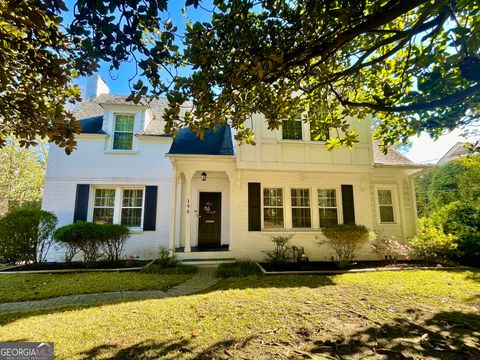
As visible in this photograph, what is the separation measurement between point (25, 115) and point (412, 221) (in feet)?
40.9

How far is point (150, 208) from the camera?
9.91 meters

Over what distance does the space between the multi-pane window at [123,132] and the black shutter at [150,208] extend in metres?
2.13

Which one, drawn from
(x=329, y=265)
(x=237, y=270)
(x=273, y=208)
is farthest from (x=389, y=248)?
(x=237, y=270)

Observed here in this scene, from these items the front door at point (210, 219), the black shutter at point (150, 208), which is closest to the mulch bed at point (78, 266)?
the black shutter at point (150, 208)

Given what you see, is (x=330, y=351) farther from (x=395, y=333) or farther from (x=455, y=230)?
(x=455, y=230)

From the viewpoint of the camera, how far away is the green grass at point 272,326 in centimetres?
Result: 291

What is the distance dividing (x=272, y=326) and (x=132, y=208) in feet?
27.1

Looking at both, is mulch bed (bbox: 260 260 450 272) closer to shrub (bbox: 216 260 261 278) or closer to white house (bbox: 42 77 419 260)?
shrub (bbox: 216 260 261 278)

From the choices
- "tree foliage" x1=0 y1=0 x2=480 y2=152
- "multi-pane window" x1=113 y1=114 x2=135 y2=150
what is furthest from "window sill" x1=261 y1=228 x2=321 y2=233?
"multi-pane window" x1=113 y1=114 x2=135 y2=150

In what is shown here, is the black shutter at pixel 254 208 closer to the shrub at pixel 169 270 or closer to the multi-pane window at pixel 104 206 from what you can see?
the shrub at pixel 169 270

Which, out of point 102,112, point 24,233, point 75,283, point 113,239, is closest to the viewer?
point 75,283

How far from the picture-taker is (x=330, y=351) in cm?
292

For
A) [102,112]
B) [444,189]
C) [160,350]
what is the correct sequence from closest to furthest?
[160,350]
[102,112]
[444,189]

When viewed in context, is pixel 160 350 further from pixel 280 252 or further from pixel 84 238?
Result: pixel 84 238
